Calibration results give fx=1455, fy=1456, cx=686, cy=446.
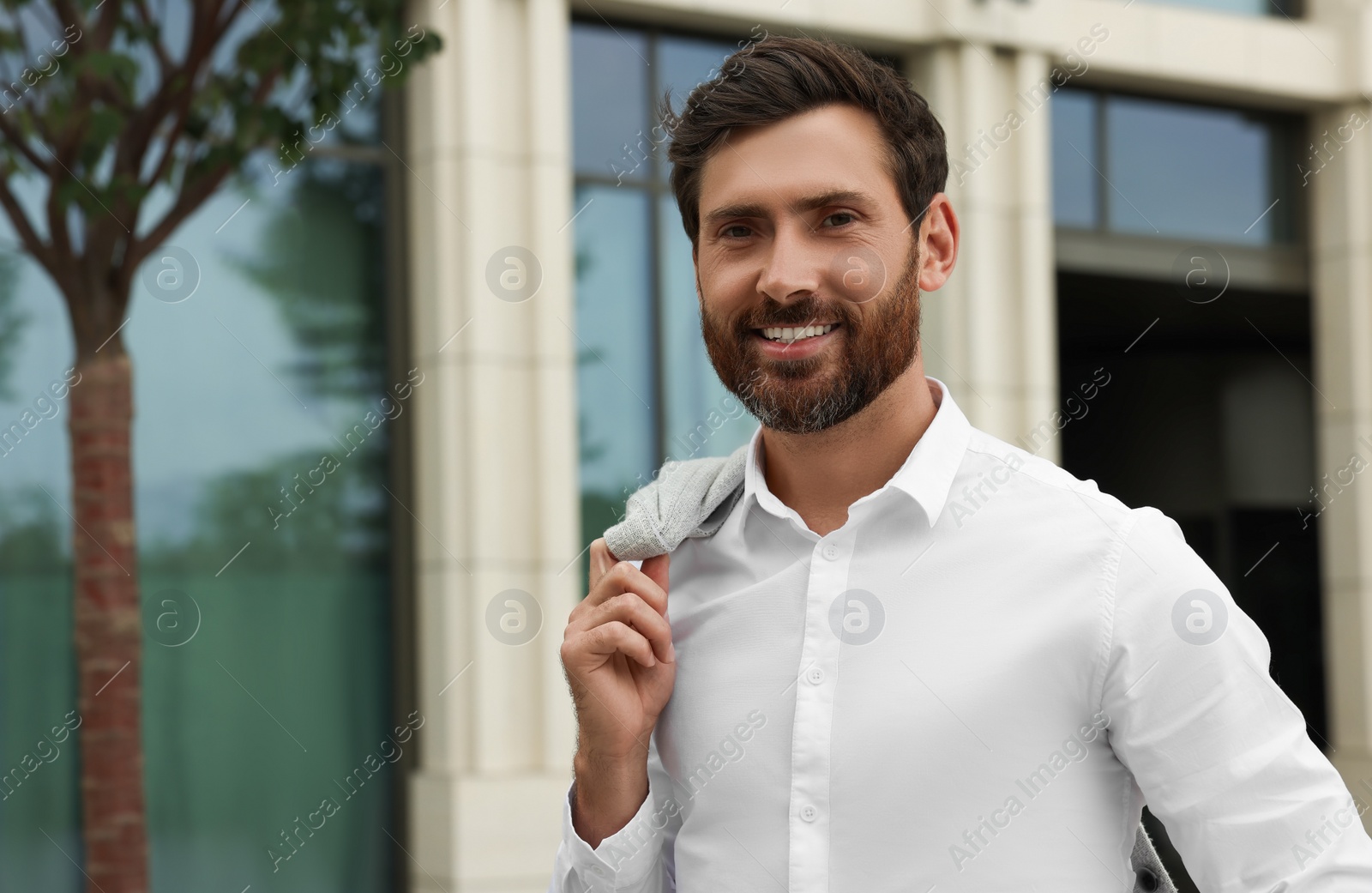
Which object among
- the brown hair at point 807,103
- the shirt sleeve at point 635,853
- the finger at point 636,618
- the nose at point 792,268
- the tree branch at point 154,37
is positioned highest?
the tree branch at point 154,37

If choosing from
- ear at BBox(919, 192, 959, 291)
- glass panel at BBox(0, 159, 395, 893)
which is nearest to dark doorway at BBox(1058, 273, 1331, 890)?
glass panel at BBox(0, 159, 395, 893)

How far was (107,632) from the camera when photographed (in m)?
4.09

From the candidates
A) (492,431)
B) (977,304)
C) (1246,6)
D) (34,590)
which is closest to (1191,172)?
(1246,6)

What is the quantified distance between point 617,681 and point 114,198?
279cm

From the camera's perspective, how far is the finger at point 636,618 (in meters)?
1.85

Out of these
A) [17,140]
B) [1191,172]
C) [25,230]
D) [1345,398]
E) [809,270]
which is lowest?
[809,270]

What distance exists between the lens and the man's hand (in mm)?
1852

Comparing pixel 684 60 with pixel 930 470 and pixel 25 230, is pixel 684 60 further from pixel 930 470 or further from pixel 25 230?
pixel 930 470

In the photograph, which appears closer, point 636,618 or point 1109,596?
point 1109,596

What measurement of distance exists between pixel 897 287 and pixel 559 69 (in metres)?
5.87

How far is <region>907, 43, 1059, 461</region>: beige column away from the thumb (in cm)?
660

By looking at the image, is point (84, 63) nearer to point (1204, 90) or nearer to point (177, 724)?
point (177, 724)

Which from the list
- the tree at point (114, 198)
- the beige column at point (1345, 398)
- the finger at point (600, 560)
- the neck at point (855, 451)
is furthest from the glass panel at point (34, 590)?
the beige column at point (1345, 398)

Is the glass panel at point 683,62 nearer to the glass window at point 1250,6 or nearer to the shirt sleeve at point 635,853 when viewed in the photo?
the glass window at point 1250,6
